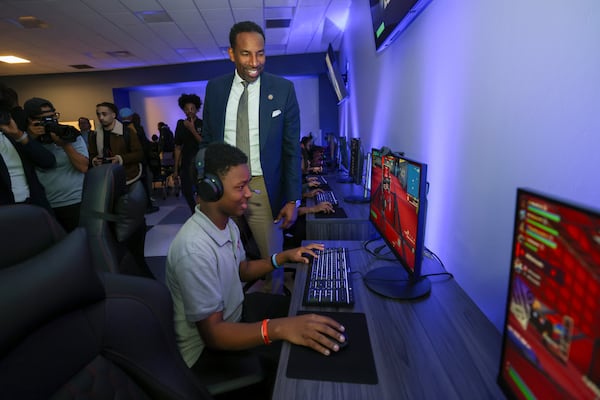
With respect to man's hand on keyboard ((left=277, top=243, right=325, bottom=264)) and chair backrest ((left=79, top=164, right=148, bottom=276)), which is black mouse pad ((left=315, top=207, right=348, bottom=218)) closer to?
man's hand on keyboard ((left=277, top=243, right=325, bottom=264))

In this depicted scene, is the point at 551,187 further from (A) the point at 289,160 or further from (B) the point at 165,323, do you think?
(A) the point at 289,160

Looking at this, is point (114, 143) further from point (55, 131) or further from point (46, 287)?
point (46, 287)

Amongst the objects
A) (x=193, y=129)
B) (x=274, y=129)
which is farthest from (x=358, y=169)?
(x=193, y=129)

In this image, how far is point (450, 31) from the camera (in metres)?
1.14

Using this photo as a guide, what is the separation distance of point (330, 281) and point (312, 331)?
300 mm

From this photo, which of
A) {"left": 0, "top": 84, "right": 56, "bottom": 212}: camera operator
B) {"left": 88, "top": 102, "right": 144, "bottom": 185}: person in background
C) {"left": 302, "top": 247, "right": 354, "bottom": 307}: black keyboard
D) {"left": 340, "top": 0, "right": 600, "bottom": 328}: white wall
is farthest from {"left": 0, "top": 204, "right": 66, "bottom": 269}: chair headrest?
{"left": 88, "top": 102, "right": 144, "bottom": 185}: person in background

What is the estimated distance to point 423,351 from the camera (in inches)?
29.1

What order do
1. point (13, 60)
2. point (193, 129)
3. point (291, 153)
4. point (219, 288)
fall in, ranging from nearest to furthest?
point (219, 288)
point (291, 153)
point (193, 129)
point (13, 60)

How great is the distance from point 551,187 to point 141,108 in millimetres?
9136

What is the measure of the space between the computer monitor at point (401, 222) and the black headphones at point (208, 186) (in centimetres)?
57

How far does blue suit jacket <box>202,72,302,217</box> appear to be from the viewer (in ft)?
5.37

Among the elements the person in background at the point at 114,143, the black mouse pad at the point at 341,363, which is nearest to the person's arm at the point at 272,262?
the black mouse pad at the point at 341,363

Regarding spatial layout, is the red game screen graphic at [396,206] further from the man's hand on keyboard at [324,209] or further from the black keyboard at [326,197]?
the black keyboard at [326,197]

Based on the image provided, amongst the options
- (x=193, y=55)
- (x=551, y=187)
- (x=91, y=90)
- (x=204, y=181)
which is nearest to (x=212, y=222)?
(x=204, y=181)
